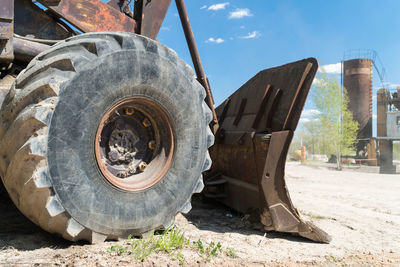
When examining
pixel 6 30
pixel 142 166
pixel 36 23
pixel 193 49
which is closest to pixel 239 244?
pixel 142 166

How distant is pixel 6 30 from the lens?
2.67 metres

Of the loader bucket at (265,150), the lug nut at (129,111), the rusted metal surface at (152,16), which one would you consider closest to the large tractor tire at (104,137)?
the lug nut at (129,111)

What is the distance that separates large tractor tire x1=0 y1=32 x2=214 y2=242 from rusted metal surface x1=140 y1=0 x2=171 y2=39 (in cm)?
104

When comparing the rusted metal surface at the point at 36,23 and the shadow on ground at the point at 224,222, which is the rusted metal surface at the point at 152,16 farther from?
the shadow on ground at the point at 224,222

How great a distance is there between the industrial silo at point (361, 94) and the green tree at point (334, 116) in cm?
176

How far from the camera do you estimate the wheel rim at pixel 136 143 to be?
271 cm

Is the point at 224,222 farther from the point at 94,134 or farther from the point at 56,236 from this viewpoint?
the point at 94,134

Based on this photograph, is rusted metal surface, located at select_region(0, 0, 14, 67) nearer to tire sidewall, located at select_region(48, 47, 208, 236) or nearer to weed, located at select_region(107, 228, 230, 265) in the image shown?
tire sidewall, located at select_region(48, 47, 208, 236)

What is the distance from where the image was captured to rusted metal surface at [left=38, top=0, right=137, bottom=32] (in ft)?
10.9

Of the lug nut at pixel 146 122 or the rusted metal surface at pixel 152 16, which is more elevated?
the rusted metal surface at pixel 152 16

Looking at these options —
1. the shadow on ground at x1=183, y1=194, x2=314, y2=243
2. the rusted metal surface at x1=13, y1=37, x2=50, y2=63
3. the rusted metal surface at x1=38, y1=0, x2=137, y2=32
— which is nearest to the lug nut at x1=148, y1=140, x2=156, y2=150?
the shadow on ground at x1=183, y1=194, x2=314, y2=243

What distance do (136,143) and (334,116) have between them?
23.7 meters

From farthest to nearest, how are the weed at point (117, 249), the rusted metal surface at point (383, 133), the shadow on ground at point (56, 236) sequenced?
the rusted metal surface at point (383, 133) → the shadow on ground at point (56, 236) → the weed at point (117, 249)

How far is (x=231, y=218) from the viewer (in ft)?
12.9
